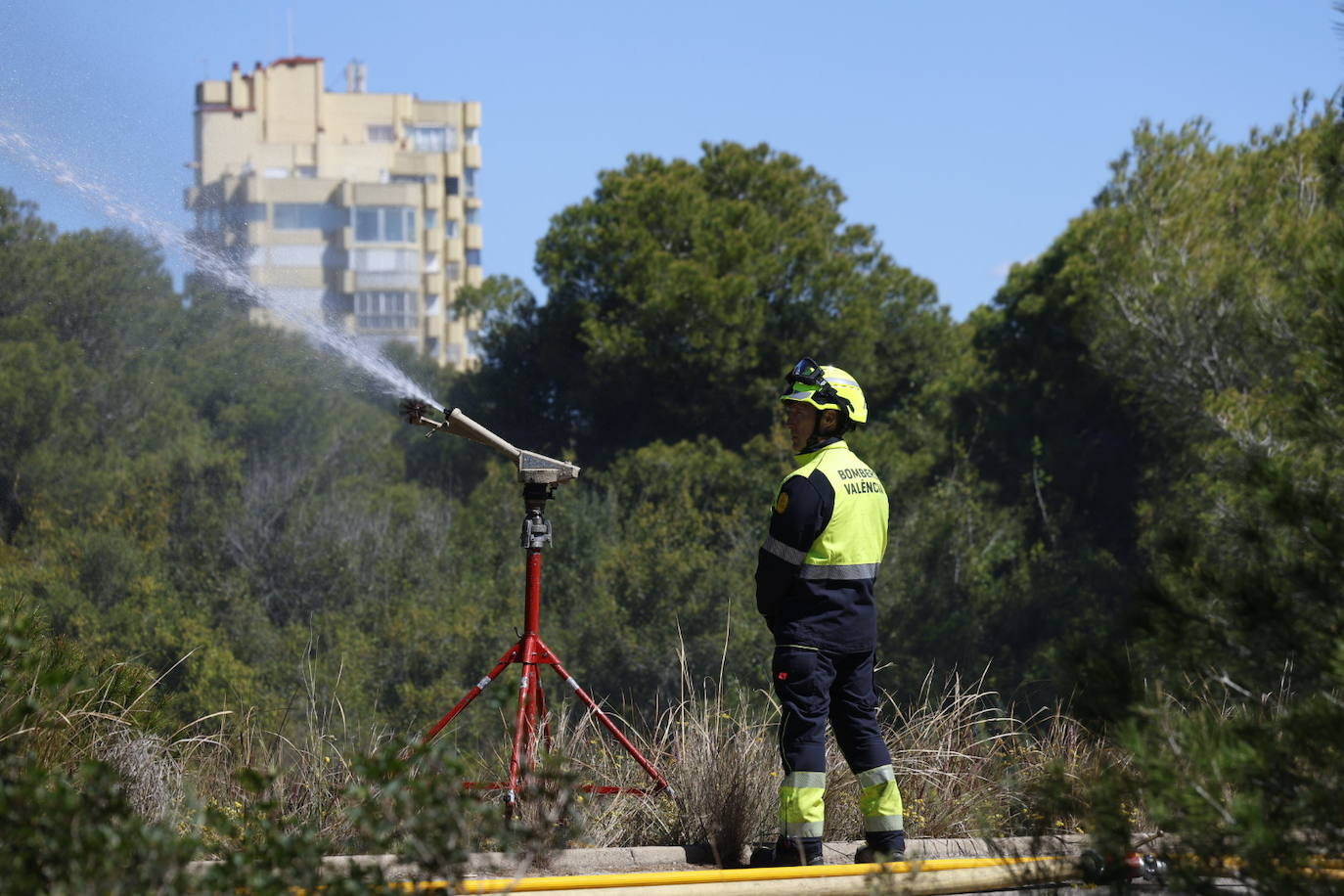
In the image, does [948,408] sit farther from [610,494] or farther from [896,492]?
[610,494]

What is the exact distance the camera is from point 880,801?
4.56 meters

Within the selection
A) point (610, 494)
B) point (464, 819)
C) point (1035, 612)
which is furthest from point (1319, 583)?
point (610, 494)

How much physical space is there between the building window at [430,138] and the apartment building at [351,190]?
174cm

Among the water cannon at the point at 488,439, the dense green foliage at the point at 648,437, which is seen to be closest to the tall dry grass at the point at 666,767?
the water cannon at the point at 488,439

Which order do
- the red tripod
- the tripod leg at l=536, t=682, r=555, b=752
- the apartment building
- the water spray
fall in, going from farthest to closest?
the apartment building < the water spray < the tripod leg at l=536, t=682, r=555, b=752 < the red tripod

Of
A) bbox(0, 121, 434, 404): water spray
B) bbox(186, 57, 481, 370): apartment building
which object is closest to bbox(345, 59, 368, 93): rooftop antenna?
bbox(186, 57, 481, 370): apartment building

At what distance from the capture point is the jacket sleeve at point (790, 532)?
180 inches

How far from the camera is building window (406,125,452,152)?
83562 mm

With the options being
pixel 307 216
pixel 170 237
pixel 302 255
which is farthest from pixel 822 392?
pixel 302 255

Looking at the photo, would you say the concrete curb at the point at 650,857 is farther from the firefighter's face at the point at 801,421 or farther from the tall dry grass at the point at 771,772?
the firefighter's face at the point at 801,421

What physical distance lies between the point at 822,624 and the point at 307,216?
216 feet

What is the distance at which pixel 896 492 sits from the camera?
32.1 meters

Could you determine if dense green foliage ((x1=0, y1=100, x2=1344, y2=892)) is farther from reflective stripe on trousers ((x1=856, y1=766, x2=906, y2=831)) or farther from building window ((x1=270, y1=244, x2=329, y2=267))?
building window ((x1=270, y1=244, x2=329, y2=267))

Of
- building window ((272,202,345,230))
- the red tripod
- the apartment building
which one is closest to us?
the red tripod
